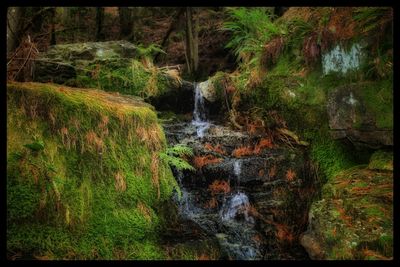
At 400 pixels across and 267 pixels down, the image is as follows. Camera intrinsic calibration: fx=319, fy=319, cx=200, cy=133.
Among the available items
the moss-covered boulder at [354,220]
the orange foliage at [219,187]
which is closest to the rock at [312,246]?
the moss-covered boulder at [354,220]

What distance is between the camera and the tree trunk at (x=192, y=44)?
28.1ft

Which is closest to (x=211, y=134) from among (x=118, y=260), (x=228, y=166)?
(x=228, y=166)

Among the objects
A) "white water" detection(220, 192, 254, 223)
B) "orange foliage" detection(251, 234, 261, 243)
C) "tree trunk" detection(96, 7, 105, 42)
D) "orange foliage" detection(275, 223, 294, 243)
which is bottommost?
"orange foliage" detection(251, 234, 261, 243)

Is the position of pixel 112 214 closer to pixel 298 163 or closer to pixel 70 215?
pixel 70 215

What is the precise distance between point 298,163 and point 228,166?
1.12 m

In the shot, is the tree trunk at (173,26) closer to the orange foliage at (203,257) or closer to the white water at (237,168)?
the white water at (237,168)

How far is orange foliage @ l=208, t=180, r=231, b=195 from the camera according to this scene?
481 centimetres

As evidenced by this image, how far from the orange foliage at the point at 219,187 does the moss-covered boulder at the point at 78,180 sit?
0.75 meters

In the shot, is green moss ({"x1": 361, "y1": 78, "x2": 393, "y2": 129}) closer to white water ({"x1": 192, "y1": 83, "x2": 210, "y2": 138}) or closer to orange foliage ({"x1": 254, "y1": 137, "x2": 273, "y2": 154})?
orange foliage ({"x1": 254, "y1": 137, "x2": 273, "y2": 154})

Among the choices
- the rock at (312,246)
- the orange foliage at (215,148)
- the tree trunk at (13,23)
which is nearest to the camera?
the rock at (312,246)

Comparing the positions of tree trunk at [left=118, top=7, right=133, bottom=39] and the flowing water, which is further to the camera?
tree trunk at [left=118, top=7, right=133, bottom=39]

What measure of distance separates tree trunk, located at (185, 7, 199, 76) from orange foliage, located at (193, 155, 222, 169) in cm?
429

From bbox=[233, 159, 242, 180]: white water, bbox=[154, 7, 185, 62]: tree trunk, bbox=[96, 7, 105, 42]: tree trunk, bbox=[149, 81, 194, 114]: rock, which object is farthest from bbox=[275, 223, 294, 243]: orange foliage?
bbox=[96, 7, 105, 42]: tree trunk

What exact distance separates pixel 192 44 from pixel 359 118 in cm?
562
